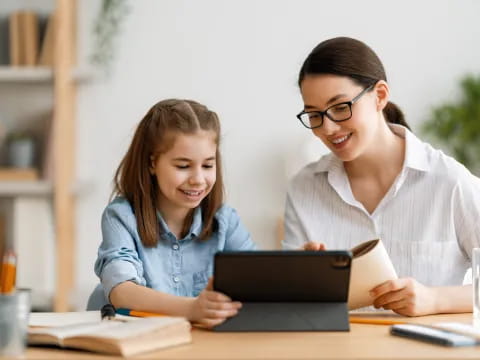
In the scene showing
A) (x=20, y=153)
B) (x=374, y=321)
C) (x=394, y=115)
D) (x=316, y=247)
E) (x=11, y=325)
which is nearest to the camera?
(x=11, y=325)

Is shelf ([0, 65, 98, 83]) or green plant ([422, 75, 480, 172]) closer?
green plant ([422, 75, 480, 172])

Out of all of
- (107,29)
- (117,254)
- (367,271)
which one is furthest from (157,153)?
(107,29)

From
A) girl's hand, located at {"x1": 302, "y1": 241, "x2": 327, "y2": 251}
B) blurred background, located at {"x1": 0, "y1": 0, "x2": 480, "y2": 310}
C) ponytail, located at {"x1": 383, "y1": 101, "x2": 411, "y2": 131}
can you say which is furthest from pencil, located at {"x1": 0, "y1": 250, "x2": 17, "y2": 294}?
blurred background, located at {"x1": 0, "y1": 0, "x2": 480, "y2": 310}

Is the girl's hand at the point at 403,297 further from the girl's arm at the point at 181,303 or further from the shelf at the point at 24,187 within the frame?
the shelf at the point at 24,187

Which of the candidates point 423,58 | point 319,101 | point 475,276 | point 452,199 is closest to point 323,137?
point 319,101

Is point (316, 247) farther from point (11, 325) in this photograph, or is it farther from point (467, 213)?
point (11, 325)

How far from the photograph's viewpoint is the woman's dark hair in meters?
1.84

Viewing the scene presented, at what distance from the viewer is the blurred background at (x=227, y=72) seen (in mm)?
3299

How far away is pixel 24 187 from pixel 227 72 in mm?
941

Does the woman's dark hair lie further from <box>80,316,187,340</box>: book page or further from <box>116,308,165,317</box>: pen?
<box>80,316,187,340</box>: book page

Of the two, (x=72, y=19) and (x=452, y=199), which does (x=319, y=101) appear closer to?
(x=452, y=199)

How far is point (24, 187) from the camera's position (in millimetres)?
3256

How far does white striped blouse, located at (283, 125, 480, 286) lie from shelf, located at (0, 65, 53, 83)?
5.46ft

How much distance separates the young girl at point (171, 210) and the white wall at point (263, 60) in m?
1.42
